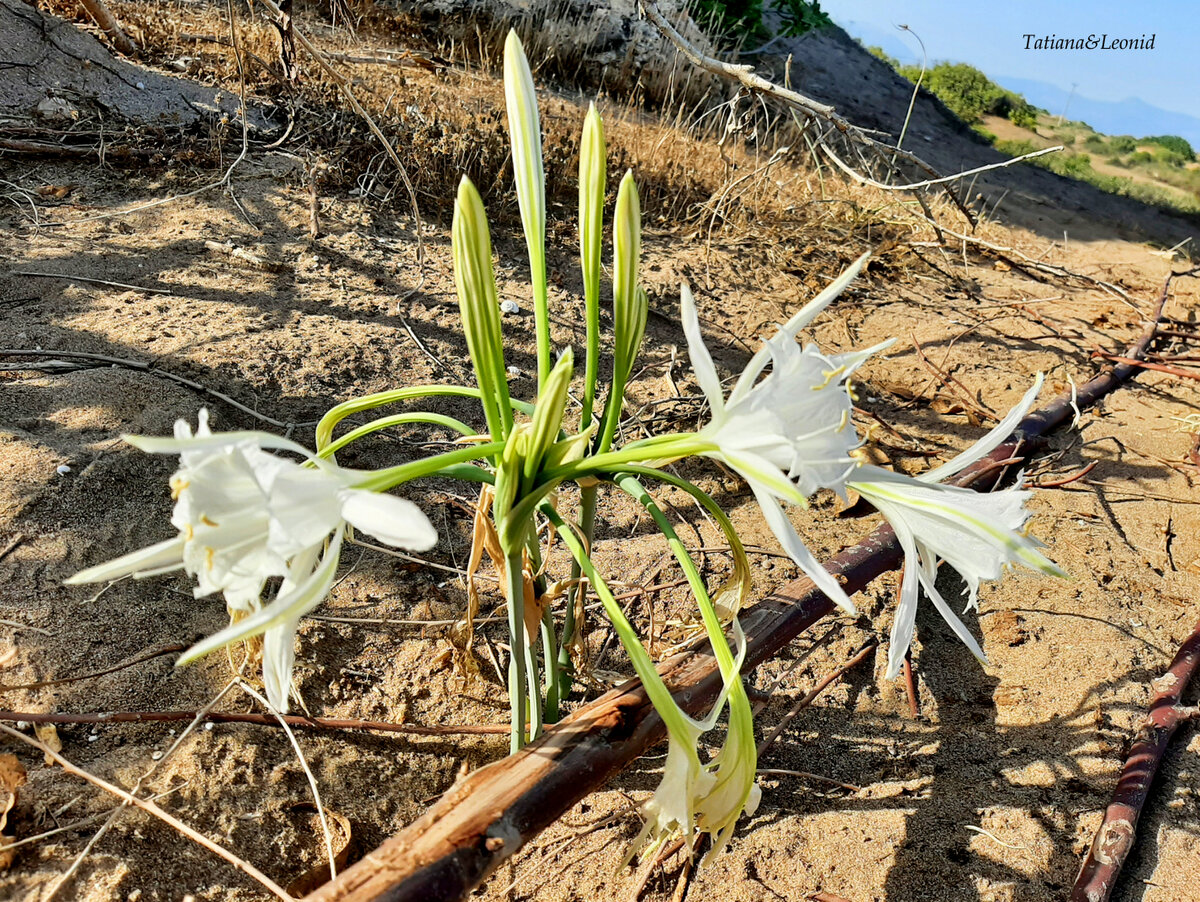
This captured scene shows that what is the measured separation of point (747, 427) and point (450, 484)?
4.36 ft

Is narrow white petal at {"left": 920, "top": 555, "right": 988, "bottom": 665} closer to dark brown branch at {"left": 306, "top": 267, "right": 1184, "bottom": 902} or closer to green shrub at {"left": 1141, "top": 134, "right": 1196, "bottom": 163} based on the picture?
dark brown branch at {"left": 306, "top": 267, "right": 1184, "bottom": 902}

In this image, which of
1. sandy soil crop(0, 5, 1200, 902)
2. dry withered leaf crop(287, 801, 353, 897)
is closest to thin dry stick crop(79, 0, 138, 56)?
sandy soil crop(0, 5, 1200, 902)

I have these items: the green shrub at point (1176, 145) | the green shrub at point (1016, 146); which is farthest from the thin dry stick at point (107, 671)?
the green shrub at point (1176, 145)

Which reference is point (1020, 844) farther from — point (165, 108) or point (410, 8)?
point (410, 8)

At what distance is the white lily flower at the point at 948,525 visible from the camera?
814 millimetres

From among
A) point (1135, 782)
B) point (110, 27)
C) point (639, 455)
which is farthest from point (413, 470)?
point (110, 27)

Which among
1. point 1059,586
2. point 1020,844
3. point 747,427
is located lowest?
point 1020,844

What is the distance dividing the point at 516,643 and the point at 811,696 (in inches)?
28.2

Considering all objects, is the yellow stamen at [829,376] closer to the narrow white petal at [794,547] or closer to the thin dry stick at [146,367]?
the narrow white petal at [794,547]

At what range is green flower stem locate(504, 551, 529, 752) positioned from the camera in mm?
962

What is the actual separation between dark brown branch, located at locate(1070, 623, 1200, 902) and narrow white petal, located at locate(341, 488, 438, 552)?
1.12 metres

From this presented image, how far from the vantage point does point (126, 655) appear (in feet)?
4.38

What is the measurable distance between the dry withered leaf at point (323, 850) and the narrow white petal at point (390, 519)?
28.0 inches

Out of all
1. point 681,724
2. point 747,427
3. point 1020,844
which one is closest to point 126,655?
point 681,724
